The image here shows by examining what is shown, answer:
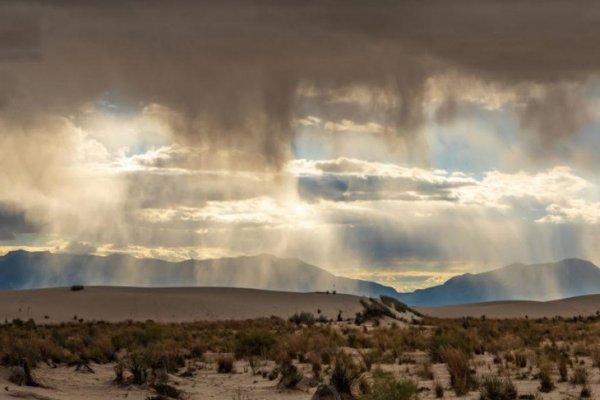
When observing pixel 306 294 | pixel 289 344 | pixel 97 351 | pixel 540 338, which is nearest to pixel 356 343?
pixel 289 344

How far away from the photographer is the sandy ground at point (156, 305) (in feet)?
285

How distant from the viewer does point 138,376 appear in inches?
1015

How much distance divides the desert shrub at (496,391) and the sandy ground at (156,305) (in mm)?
62122

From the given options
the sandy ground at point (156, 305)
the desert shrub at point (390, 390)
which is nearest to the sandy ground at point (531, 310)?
the sandy ground at point (156, 305)

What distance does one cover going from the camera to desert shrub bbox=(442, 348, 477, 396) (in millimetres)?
22609

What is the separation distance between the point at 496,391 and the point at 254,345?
1723 centimetres

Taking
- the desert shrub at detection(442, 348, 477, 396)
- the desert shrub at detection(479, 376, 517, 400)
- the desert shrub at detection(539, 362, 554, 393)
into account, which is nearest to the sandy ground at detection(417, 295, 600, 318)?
the desert shrub at detection(442, 348, 477, 396)

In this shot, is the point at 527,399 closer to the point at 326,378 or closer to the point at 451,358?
the point at 451,358

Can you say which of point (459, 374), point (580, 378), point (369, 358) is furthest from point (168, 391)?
point (580, 378)

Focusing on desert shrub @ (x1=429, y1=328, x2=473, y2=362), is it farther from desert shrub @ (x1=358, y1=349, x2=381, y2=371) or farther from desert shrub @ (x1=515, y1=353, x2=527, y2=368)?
desert shrub @ (x1=515, y1=353, x2=527, y2=368)

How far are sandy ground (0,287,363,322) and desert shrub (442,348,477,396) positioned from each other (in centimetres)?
5799

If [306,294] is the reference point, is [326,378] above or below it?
below

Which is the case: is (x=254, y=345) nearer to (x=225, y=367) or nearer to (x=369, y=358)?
(x=225, y=367)

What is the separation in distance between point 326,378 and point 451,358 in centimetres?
389
